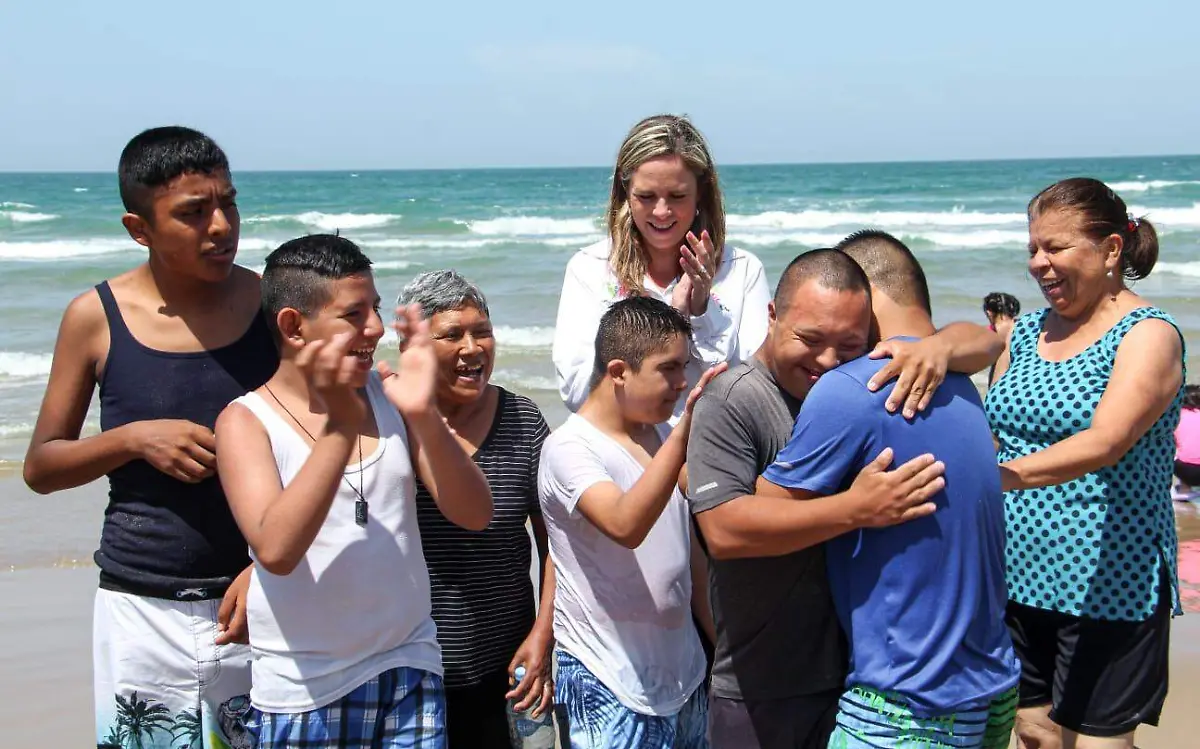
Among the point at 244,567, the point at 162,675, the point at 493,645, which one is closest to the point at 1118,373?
the point at 493,645

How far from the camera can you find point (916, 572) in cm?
260

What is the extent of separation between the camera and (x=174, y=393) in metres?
3.17

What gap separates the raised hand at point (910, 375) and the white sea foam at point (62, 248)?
82.8 feet

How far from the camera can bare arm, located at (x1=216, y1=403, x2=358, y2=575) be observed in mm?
2598

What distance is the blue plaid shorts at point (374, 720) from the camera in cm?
274

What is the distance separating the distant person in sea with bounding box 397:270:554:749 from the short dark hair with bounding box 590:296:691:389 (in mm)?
403

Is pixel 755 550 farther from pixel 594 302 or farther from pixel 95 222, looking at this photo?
pixel 95 222

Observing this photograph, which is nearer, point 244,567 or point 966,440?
point 966,440

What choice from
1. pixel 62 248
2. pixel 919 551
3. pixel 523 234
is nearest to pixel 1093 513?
pixel 919 551

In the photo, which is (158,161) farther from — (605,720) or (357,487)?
(605,720)

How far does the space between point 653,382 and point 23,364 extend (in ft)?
38.7

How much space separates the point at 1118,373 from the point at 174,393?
264 centimetres

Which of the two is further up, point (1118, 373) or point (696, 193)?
point (696, 193)

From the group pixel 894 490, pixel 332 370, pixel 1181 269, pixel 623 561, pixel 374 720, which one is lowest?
pixel 1181 269
